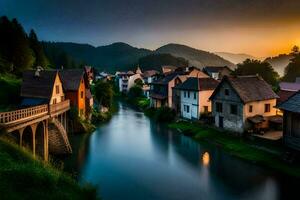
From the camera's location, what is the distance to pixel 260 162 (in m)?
32.6

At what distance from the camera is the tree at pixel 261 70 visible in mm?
87562

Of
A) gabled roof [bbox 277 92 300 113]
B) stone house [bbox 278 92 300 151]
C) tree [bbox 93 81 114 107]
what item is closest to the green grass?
tree [bbox 93 81 114 107]

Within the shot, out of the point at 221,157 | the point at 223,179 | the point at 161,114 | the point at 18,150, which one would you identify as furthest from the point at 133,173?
the point at 161,114

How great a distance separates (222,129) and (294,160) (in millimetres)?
14854

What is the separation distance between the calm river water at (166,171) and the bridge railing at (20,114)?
6.22m

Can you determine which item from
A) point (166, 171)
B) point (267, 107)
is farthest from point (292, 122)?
point (166, 171)

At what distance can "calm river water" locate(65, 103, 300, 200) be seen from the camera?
85.6ft

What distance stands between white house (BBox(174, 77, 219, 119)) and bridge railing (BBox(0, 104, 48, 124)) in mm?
27563

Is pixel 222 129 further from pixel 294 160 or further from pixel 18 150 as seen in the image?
pixel 18 150

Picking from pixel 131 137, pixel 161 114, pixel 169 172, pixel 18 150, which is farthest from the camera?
pixel 161 114

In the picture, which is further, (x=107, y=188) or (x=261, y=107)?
(x=261, y=107)

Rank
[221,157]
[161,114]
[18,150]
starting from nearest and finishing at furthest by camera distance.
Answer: [18,150], [221,157], [161,114]

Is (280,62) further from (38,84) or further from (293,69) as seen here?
(38,84)

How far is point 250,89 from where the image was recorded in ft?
143
